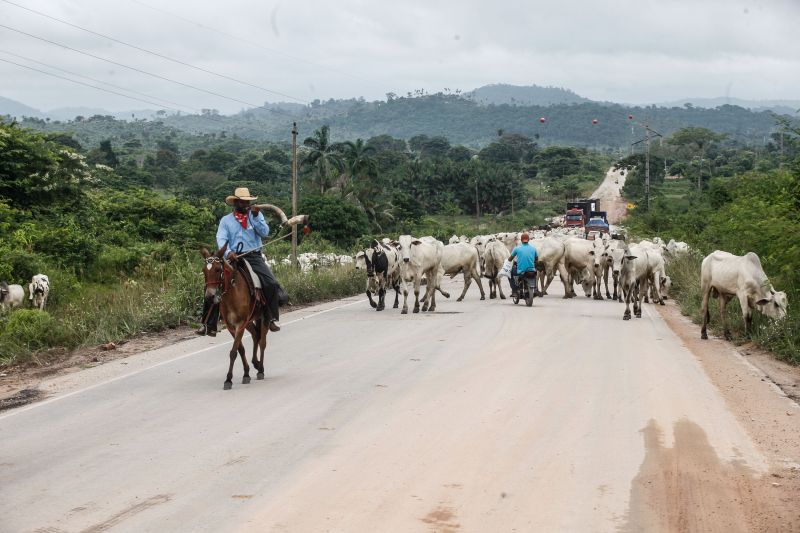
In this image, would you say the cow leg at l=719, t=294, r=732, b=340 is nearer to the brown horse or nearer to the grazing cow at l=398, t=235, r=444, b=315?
the grazing cow at l=398, t=235, r=444, b=315

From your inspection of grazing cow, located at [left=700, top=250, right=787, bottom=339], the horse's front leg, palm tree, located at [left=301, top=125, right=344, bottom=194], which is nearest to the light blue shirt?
the horse's front leg

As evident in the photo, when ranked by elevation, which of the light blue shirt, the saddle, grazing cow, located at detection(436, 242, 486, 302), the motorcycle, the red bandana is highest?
the red bandana

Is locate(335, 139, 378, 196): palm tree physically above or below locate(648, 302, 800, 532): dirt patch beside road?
above

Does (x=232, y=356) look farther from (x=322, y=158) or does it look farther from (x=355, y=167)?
(x=355, y=167)

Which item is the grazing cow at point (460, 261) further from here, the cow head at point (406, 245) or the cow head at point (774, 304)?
the cow head at point (774, 304)

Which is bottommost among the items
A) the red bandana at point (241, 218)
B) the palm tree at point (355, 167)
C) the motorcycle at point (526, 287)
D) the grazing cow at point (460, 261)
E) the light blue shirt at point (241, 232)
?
the motorcycle at point (526, 287)

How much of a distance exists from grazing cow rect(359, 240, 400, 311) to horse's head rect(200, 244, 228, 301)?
32.7 feet

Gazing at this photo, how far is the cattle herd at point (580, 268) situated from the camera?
16.0m

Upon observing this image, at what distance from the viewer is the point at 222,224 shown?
12273mm

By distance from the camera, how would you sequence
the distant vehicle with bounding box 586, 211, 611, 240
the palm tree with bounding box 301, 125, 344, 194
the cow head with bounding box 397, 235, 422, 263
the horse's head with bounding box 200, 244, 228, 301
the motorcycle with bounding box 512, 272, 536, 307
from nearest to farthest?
1. the horse's head with bounding box 200, 244, 228, 301
2. the cow head with bounding box 397, 235, 422, 263
3. the motorcycle with bounding box 512, 272, 536, 307
4. the distant vehicle with bounding box 586, 211, 611, 240
5. the palm tree with bounding box 301, 125, 344, 194

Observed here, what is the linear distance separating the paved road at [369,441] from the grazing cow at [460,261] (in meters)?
10.2

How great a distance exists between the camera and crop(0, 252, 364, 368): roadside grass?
15344mm

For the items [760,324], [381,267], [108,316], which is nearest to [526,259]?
[381,267]

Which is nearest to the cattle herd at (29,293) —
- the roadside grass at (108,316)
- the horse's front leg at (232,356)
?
the roadside grass at (108,316)
